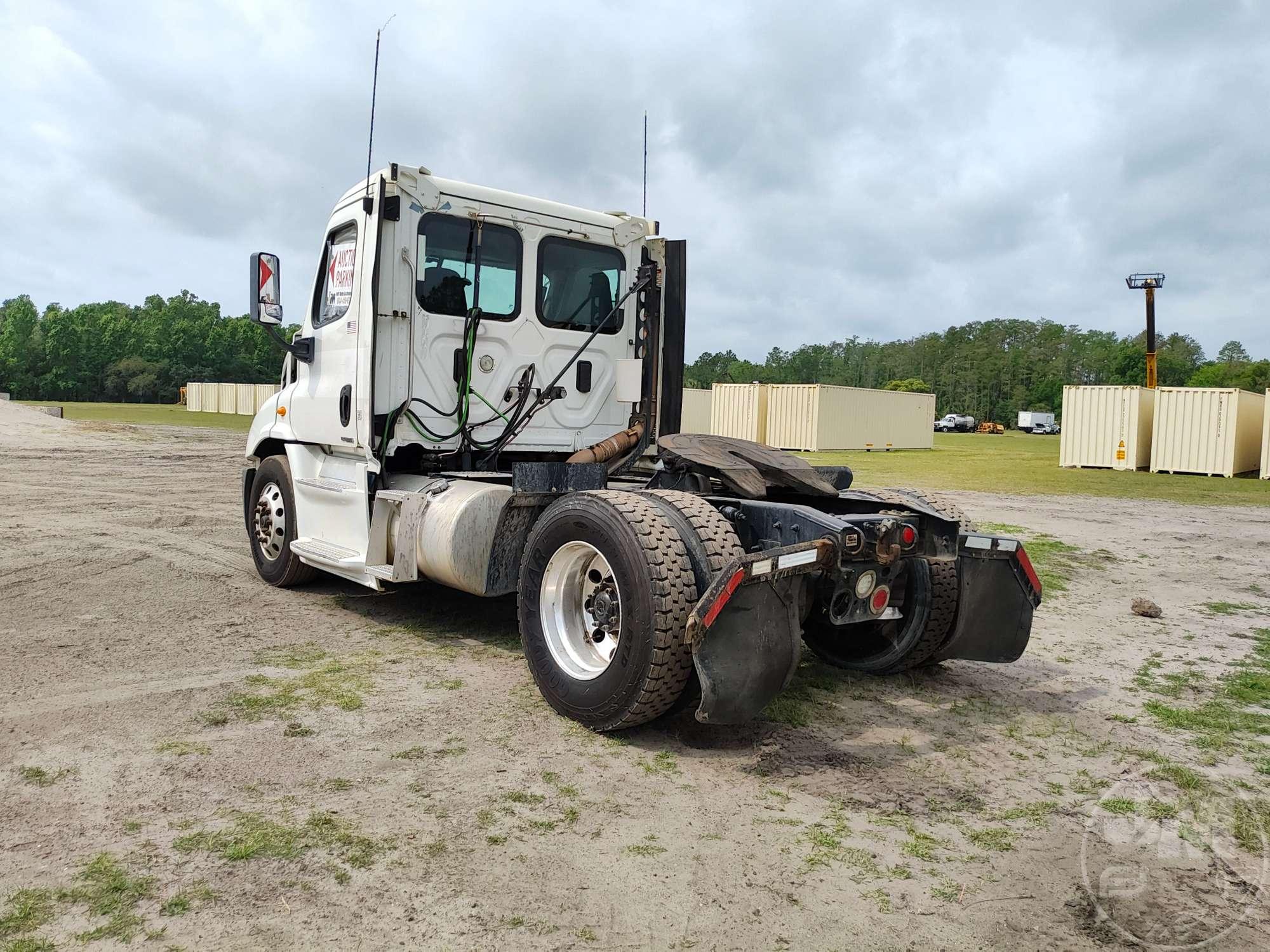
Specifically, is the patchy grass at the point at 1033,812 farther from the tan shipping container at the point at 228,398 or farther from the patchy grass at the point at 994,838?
the tan shipping container at the point at 228,398

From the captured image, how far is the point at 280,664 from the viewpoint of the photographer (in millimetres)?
5488

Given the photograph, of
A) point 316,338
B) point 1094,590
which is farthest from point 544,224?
point 1094,590


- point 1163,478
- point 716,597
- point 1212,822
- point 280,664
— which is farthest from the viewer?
point 1163,478

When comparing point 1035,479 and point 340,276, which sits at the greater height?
point 340,276

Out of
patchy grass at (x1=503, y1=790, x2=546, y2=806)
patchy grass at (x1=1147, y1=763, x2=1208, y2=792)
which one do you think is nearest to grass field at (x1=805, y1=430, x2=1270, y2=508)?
patchy grass at (x1=1147, y1=763, x2=1208, y2=792)

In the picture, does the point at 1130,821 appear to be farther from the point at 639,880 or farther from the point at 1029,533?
the point at 1029,533

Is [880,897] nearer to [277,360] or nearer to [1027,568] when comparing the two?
[1027,568]

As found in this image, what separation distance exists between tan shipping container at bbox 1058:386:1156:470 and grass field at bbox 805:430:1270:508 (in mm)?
498

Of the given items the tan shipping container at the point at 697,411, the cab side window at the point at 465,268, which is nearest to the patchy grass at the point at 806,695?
the cab side window at the point at 465,268

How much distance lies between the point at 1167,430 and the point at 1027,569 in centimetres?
2456

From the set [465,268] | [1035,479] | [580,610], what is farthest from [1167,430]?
[580,610]

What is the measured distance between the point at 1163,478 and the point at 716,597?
2416cm

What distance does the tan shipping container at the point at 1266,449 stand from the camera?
80.2 ft

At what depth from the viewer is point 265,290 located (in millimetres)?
6598
